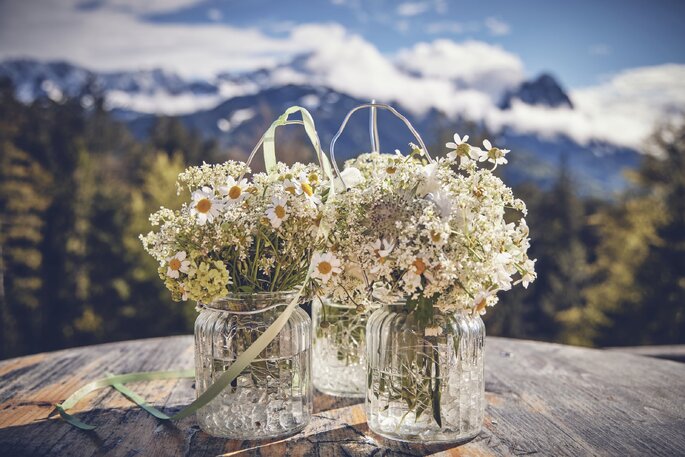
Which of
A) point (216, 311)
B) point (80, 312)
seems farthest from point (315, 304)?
point (80, 312)

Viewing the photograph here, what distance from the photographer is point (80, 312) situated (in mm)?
21938

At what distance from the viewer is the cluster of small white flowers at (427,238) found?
1.65 meters

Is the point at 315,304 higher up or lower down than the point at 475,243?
lower down

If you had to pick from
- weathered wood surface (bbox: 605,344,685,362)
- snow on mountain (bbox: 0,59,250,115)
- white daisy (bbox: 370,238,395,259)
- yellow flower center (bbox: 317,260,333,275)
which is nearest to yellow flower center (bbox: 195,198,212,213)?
yellow flower center (bbox: 317,260,333,275)

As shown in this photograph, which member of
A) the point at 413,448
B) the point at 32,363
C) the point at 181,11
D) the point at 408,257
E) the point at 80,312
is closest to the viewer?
the point at 408,257

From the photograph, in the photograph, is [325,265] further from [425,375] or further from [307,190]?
[425,375]

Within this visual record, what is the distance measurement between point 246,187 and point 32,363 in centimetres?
167

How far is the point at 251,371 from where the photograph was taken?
70.5 inches

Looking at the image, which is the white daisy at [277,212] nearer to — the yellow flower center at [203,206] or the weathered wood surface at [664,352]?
the yellow flower center at [203,206]

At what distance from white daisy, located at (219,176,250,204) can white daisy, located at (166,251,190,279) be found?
21 centimetres

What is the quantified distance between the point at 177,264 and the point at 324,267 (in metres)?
0.43

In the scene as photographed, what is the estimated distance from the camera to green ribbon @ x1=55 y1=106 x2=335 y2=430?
1731mm

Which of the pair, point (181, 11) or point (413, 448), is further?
point (181, 11)

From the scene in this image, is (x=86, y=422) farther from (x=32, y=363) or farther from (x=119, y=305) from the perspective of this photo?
(x=119, y=305)
